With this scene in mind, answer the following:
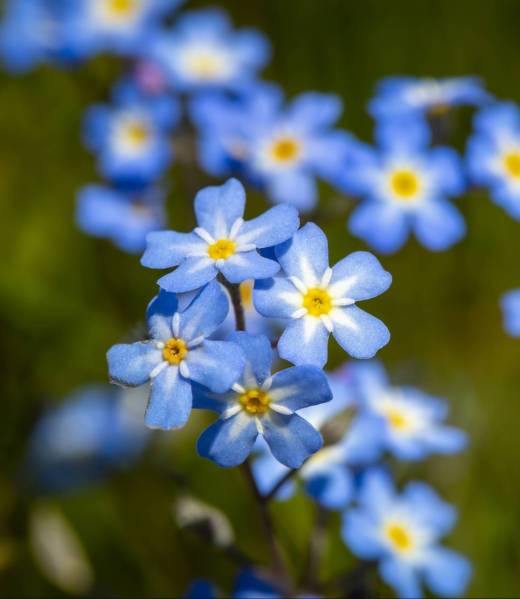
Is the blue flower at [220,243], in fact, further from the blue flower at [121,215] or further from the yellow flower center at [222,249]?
the blue flower at [121,215]

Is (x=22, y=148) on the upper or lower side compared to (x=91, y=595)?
upper

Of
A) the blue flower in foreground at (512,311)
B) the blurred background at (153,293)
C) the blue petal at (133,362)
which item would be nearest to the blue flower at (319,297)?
the blue petal at (133,362)

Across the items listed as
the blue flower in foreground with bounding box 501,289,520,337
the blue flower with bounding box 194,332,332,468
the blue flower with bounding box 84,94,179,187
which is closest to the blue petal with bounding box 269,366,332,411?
the blue flower with bounding box 194,332,332,468

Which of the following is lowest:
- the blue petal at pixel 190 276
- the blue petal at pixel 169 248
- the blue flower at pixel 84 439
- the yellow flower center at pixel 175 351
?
the blue flower at pixel 84 439

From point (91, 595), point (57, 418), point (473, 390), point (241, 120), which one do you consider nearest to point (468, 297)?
point (473, 390)

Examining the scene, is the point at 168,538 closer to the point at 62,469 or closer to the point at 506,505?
the point at 62,469

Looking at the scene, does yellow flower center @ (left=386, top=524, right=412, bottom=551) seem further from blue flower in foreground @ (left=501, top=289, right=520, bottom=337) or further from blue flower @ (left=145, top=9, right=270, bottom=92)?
blue flower @ (left=145, top=9, right=270, bottom=92)

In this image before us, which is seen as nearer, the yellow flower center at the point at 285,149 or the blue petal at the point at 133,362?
the blue petal at the point at 133,362
